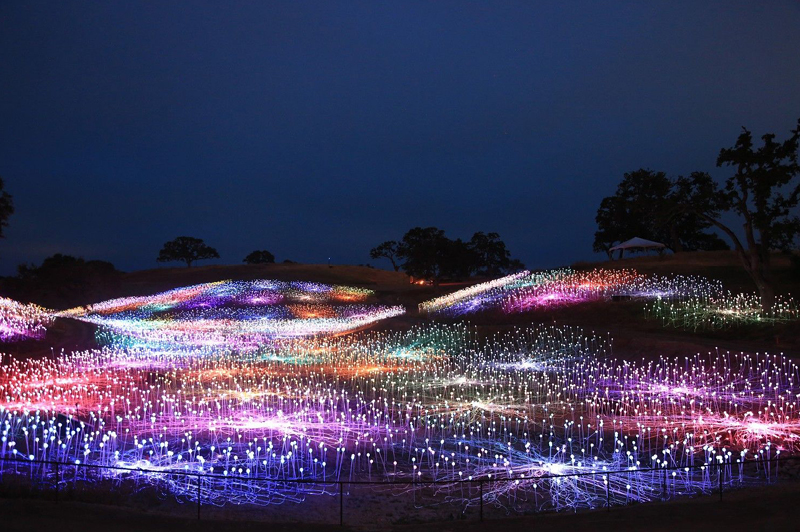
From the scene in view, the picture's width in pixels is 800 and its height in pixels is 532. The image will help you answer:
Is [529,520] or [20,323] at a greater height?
[20,323]

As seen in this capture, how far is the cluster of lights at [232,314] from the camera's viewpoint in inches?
1078

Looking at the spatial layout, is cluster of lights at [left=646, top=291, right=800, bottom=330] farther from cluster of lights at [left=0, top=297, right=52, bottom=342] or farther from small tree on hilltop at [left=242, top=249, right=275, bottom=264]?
small tree on hilltop at [left=242, top=249, right=275, bottom=264]

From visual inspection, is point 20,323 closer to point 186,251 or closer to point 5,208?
point 5,208

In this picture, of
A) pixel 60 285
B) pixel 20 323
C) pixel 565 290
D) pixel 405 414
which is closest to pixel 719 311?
pixel 565 290

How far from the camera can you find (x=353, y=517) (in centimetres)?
813

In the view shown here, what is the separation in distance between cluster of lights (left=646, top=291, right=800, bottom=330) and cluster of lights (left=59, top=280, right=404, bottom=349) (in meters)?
13.4

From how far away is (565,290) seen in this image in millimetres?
31547

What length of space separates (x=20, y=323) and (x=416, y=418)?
721 inches

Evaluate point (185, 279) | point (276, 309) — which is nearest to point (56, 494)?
point (276, 309)

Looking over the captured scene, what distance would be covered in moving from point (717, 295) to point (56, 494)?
2554cm

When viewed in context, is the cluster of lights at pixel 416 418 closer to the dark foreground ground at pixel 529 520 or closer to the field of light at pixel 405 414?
the field of light at pixel 405 414

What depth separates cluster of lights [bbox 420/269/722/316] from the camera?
95.8 ft

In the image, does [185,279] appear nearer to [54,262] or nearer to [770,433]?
[54,262]

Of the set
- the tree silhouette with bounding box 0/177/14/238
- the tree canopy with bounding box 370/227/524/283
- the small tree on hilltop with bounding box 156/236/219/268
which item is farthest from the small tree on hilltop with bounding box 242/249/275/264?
the tree silhouette with bounding box 0/177/14/238
